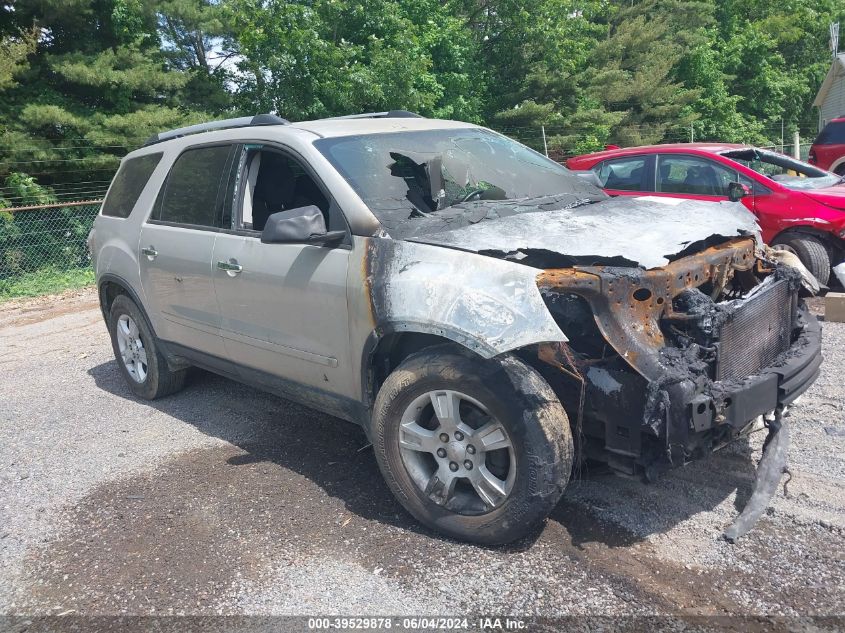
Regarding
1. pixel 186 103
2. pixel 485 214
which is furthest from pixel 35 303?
pixel 485 214

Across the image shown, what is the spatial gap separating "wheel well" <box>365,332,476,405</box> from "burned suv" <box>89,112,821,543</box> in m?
0.01

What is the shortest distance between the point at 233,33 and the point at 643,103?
1495 cm

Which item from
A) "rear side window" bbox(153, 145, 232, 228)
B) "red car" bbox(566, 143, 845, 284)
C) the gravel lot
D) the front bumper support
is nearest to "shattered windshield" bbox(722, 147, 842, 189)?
"red car" bbox(566, 143, 845, 284)

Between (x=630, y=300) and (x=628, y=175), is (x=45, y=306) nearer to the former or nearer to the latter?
(x=628, y=175)

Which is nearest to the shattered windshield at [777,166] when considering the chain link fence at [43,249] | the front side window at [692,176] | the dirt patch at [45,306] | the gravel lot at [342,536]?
the front side window at [692,176]

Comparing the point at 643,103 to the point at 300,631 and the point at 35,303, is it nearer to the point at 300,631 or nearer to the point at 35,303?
the point at 35,303

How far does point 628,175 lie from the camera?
28.6 ft

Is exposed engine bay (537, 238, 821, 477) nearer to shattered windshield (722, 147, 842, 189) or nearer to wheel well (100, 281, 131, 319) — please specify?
wheel well (100, 281, 131, 319)

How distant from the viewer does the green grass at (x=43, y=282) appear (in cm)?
1209

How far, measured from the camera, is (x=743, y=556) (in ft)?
10.0

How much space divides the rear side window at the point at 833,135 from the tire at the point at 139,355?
13.4 metres

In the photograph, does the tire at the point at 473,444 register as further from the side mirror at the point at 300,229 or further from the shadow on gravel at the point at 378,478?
the side mirror at the point at 300,229

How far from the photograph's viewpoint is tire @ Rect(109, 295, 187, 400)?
5.50 meters

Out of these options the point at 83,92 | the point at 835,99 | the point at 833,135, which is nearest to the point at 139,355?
the point at 83,92
